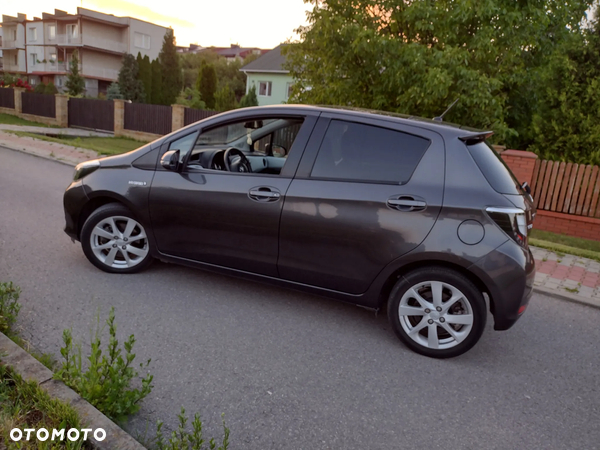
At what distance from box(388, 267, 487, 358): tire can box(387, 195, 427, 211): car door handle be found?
0.48m

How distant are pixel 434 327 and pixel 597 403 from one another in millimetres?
1184

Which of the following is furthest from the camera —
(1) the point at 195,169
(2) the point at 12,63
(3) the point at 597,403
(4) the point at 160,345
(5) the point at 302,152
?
(2) the point at 12,63

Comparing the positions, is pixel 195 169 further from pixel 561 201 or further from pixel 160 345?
pixel 561 201

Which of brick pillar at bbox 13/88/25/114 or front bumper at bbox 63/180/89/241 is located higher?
brick pillar at bbox 13/88/25/114

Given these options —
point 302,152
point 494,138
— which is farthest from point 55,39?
point 302,152

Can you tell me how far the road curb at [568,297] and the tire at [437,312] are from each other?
240 centimetres

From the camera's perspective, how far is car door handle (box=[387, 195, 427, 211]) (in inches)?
155

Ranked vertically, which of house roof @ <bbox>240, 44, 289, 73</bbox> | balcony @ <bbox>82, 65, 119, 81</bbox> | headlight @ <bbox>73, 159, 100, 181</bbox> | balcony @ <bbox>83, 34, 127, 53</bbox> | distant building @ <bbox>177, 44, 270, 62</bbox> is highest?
distant building @ <bbox>177, 44, 270, 62</bbox>

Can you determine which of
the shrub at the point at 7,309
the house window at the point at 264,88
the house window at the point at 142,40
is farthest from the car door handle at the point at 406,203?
the house window at the point at 142,40

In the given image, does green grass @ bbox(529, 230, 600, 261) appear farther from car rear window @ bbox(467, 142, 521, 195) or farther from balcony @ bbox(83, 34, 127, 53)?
balcony @ bbox(83, 34, 127, 53)

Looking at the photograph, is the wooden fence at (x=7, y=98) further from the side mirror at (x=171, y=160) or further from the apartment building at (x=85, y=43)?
the side mirror at (x=171, y=160)

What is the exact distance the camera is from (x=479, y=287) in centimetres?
395

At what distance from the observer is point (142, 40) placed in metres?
61.8

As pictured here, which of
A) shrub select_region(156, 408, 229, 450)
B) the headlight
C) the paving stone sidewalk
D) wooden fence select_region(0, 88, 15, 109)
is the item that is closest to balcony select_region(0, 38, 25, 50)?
wooden fence select_region(0, 88, 15, 109)
